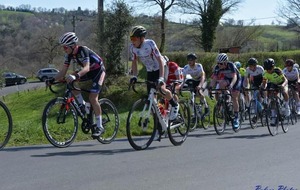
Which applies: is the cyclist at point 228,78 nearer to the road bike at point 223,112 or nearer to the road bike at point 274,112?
the road bike at point 223,112

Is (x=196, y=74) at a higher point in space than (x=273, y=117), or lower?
higher

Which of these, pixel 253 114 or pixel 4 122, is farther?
pixel 253 114

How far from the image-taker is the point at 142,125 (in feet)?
29.4

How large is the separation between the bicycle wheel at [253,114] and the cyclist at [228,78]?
109 cm

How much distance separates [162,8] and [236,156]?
47.1 m

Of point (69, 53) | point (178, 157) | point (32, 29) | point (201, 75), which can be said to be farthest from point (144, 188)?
point (32, 29)

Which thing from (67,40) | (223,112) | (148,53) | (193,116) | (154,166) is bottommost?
(154,166)

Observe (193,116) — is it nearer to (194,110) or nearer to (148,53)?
(194,110)

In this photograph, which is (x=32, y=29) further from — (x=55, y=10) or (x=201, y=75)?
(x=201, y=75)

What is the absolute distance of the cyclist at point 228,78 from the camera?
12.3m

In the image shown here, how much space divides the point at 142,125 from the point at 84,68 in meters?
1.51

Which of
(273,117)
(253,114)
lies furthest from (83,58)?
(253,114)

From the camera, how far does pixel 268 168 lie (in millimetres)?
7309

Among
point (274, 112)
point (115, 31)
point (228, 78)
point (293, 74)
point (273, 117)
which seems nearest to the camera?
point (273, 117)
